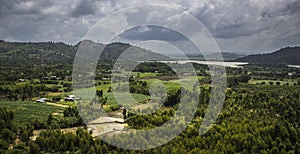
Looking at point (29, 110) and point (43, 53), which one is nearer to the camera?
point (29, 110)

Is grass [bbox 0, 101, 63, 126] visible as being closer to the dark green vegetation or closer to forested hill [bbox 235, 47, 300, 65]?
the dark green vegetation

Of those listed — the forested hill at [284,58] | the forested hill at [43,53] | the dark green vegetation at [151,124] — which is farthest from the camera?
the forested hill at [284,58]

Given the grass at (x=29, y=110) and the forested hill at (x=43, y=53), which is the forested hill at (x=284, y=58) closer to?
the forested hill at (x=43, y=53)

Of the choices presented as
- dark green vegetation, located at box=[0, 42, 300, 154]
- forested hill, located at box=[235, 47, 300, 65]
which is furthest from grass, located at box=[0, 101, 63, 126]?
forested hill, located at box=[235, 47, 300, 65]

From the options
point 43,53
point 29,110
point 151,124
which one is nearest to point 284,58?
point 43,53

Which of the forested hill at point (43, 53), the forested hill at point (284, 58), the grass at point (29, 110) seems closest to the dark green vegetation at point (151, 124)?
the grass at point (29, 110)

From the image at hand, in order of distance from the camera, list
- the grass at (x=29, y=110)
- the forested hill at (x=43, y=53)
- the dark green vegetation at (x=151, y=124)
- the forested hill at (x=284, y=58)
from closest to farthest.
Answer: the dark green vegetation at (x=151, y=124) → the grass at (x=29, y=110) → the forested hill at (x=43, y=53) → the forested hill at (x=284, y=58)

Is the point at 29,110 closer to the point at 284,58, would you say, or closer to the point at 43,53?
the point at 43,53

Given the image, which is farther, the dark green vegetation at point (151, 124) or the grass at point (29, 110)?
the grass at point (29, 110)

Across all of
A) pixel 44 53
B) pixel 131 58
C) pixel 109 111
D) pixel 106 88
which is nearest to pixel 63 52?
pixel 44 53
